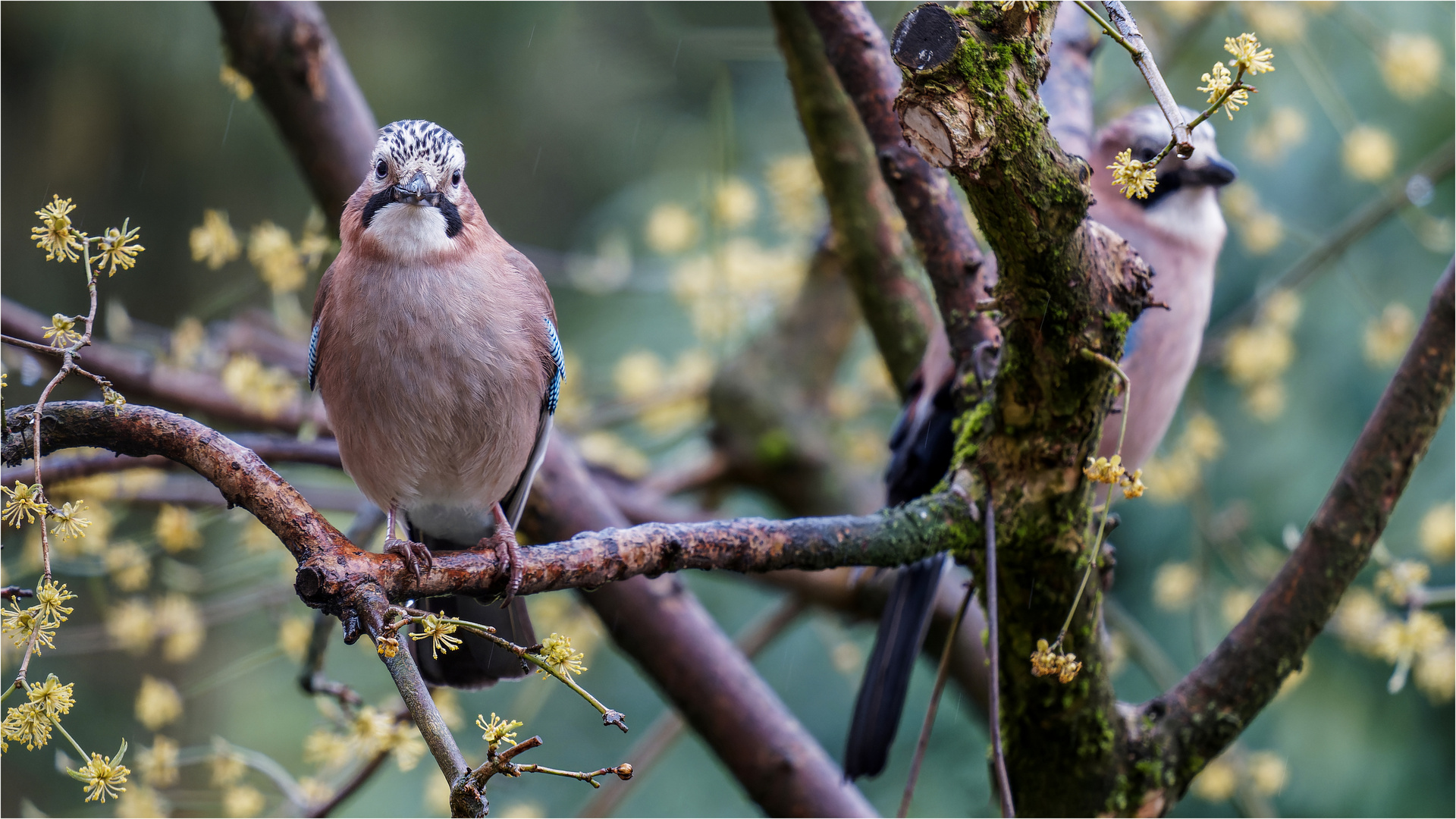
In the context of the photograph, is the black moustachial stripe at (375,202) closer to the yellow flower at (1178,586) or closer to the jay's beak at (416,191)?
the jay's beak at (416,191)

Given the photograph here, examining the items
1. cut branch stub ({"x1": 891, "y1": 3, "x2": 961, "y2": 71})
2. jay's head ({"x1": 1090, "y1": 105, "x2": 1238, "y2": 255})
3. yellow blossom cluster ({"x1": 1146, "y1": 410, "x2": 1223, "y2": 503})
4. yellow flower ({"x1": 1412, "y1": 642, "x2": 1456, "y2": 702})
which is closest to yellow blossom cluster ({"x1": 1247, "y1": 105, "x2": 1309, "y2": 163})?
jay's head ({"x1": 1090, "y1": 105, "x2": 1238, "y2": 255})

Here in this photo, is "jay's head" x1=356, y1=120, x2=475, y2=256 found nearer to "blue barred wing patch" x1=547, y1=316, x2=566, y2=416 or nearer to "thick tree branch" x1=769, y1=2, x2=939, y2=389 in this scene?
"blue barred wing patch" x1=547, y1=316, x2=566, y2=416

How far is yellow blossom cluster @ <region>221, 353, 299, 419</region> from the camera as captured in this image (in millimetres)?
3230

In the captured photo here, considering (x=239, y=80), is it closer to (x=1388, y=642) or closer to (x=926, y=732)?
(x=926, y=732)

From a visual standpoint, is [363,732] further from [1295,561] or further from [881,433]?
[881,433]

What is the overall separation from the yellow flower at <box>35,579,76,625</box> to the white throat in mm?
933

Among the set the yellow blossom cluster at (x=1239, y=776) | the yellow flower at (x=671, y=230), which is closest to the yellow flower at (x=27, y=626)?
the yellow blossom cluster at (x=1239, y=776)

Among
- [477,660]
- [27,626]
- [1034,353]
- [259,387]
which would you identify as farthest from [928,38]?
[259,387]

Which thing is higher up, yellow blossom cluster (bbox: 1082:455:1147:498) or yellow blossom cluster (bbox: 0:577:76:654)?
yellow blossom cluster (bbox: 1082:455:1147:498)

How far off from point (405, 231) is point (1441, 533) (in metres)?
3.06

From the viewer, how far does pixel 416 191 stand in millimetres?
2100

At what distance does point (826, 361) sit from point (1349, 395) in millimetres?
2236

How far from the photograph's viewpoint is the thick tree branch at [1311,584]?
237cm

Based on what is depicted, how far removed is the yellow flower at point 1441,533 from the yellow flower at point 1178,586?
717 mm
